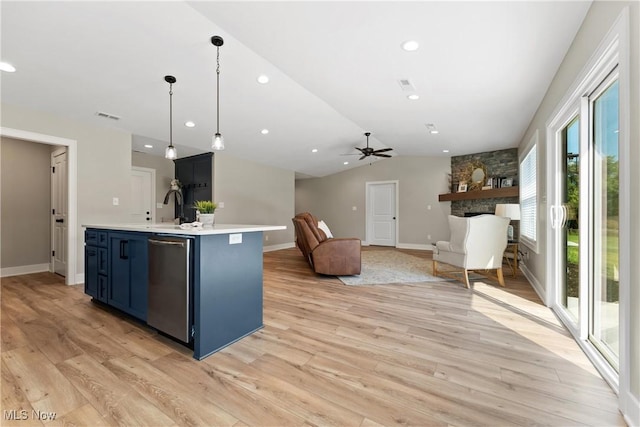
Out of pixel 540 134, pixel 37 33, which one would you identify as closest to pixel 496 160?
pixel 540 134

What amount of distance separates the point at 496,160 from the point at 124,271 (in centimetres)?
727

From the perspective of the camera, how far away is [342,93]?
12.1 feet

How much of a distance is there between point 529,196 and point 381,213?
14.2 feet

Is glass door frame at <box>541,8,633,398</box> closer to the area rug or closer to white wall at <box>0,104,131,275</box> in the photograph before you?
the area rug

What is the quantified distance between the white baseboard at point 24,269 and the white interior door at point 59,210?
22 cm

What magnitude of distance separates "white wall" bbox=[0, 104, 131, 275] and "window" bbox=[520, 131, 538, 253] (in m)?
6.10

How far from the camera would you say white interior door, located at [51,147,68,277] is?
418 centimetres

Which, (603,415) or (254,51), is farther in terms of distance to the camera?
(254,51)

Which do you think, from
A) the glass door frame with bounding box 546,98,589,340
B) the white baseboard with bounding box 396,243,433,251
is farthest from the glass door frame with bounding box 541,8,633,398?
the white baseboard with bounding box 396,243,433,251

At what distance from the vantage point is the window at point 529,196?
3747mm

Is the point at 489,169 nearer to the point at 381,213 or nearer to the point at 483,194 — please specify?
the point at 483,194

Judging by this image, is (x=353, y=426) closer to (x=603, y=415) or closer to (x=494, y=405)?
(x=494, y=405)

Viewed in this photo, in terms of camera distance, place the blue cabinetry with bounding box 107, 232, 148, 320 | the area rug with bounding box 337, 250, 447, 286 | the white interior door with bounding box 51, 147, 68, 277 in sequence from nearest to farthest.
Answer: the blue cabinetry with bounding box 107, 232, 148, 320 → the area rug with bounding box 337, 250, 447, 286 → the white interior door with bounding box 51, 147, 68, 277

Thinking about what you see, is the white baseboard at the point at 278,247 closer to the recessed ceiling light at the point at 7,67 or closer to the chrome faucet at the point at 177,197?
the chrome faucet at the point at 177,197
